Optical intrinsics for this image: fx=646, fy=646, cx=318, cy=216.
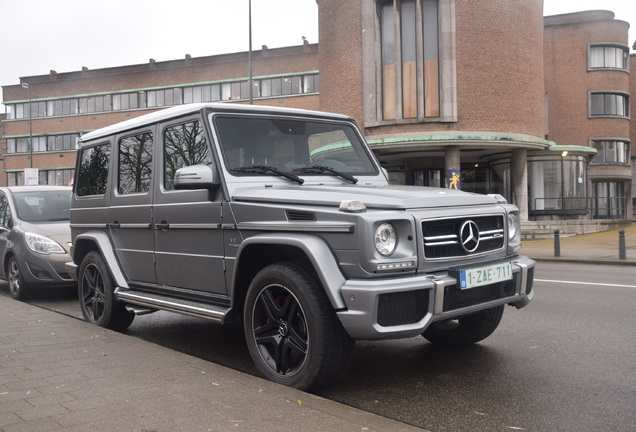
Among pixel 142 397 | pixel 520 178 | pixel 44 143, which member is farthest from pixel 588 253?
pixel 44 143

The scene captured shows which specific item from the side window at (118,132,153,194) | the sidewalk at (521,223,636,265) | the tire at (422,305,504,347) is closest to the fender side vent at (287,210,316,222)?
the tire at (422,305,504,347)

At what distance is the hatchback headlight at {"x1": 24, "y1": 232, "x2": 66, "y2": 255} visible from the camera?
9.39 m

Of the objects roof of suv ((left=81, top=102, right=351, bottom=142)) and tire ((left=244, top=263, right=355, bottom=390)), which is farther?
roof of suv ((left=81, top=102, right=351, bottom=142))

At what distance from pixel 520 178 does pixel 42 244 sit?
2600 centimetres

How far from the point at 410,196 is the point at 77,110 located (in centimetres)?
6529

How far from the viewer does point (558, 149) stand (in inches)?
1259

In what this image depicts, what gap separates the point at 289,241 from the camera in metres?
4.30

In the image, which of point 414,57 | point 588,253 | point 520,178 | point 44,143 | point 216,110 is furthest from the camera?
point 44,143

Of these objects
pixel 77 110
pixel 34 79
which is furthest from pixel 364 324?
pixel 34 79

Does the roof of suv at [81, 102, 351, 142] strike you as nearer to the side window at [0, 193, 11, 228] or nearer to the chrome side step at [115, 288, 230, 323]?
the chrome side step at [115, 288, 230, 323]

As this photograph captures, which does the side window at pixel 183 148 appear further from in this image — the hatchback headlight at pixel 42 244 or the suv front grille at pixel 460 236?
the hatchback headlight at pixel 42 244

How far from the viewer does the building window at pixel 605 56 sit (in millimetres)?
44594

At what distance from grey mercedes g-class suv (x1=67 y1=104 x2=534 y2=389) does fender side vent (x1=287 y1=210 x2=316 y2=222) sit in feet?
0.03

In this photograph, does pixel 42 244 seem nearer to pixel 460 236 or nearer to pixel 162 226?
pixel 162 226
